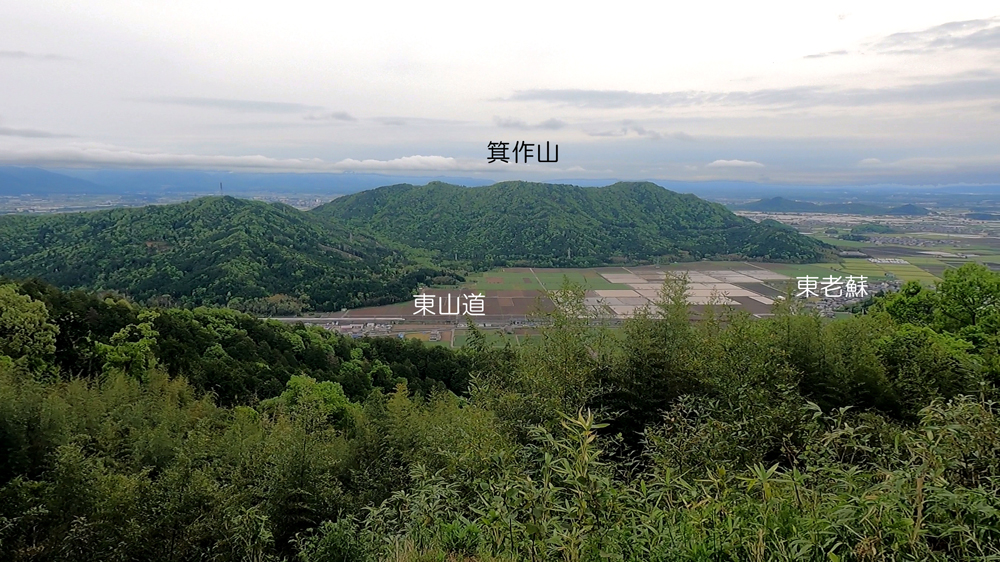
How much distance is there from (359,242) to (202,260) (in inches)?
1105

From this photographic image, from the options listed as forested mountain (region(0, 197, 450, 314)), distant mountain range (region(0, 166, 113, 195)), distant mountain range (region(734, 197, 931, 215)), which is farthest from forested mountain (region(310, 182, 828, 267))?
distant mountain range (region(0, 166, 113, 195))

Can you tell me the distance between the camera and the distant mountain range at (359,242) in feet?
165

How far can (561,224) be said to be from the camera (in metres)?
91.7

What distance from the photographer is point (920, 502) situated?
6.45 ft

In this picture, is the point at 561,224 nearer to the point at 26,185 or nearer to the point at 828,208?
the point at 828,208

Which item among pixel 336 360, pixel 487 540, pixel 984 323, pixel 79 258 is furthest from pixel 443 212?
pixel 487 540

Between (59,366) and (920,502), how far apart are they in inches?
731

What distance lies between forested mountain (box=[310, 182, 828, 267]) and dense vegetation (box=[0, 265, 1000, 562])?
6621 centimetres

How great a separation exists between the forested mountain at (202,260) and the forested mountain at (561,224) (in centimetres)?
2526

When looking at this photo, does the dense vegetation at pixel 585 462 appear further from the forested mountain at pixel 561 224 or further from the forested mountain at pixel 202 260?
the forested mountain at pixel 561 224

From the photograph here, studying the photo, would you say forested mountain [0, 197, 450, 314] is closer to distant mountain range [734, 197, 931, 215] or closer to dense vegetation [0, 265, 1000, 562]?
dense vegetation [0, 265, 1000, 562]

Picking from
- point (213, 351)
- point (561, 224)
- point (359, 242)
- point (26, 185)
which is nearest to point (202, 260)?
point (359, 242)

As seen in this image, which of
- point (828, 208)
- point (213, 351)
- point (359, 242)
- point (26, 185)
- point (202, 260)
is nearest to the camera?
point (213, 351)

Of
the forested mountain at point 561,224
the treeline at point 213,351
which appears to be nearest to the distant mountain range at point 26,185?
the forested mountain at point 561,224
